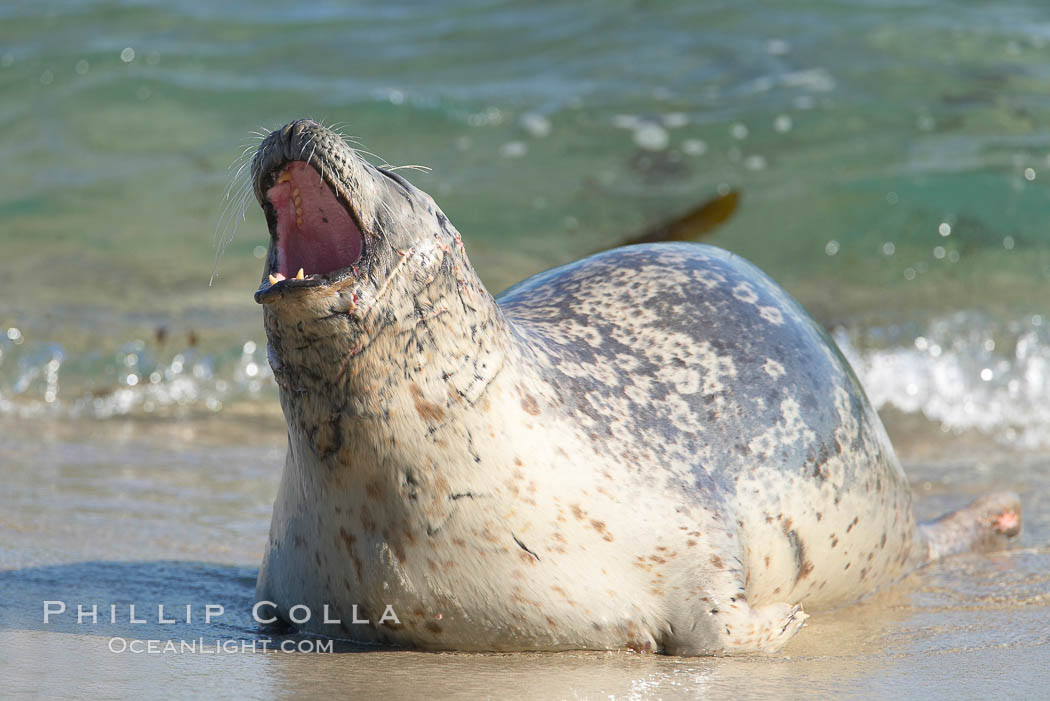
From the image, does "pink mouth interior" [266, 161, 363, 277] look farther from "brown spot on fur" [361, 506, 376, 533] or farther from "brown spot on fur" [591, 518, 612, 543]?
"brown spot on fur" [591, 518, 612, 543]

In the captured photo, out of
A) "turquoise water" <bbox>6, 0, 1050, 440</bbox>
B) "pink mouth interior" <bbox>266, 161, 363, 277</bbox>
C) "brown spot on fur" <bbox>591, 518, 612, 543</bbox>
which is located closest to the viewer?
"pink mouth interior" <bbox>266, 161, 363, 277</bbox>

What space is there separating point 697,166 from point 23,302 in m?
3.96

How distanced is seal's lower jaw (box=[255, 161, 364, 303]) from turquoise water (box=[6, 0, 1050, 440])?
330cm

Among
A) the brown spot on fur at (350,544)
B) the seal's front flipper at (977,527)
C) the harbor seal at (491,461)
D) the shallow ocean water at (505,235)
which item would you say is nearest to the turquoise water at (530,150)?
the shallow ocean water at (505,235)

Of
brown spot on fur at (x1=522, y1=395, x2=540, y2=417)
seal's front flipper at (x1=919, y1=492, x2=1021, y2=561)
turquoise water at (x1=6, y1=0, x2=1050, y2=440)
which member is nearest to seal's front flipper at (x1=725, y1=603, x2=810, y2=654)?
brown spot on fur at (x1=522, y1=395, x2=540, y2=417)

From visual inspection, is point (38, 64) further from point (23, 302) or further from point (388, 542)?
point (388, 542)

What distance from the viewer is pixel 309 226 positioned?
271 centimetres

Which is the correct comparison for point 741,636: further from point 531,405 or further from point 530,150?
point 530,150


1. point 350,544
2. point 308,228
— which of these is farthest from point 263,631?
point 308,228

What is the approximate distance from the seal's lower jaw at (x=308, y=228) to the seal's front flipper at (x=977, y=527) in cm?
191

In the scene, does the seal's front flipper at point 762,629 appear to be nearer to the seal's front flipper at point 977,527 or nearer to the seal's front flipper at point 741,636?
the seal's front flipper at point 741,636

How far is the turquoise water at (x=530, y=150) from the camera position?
6586mm

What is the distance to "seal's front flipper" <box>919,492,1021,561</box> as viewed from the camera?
3811mm

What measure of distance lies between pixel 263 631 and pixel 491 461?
0.71 metres
